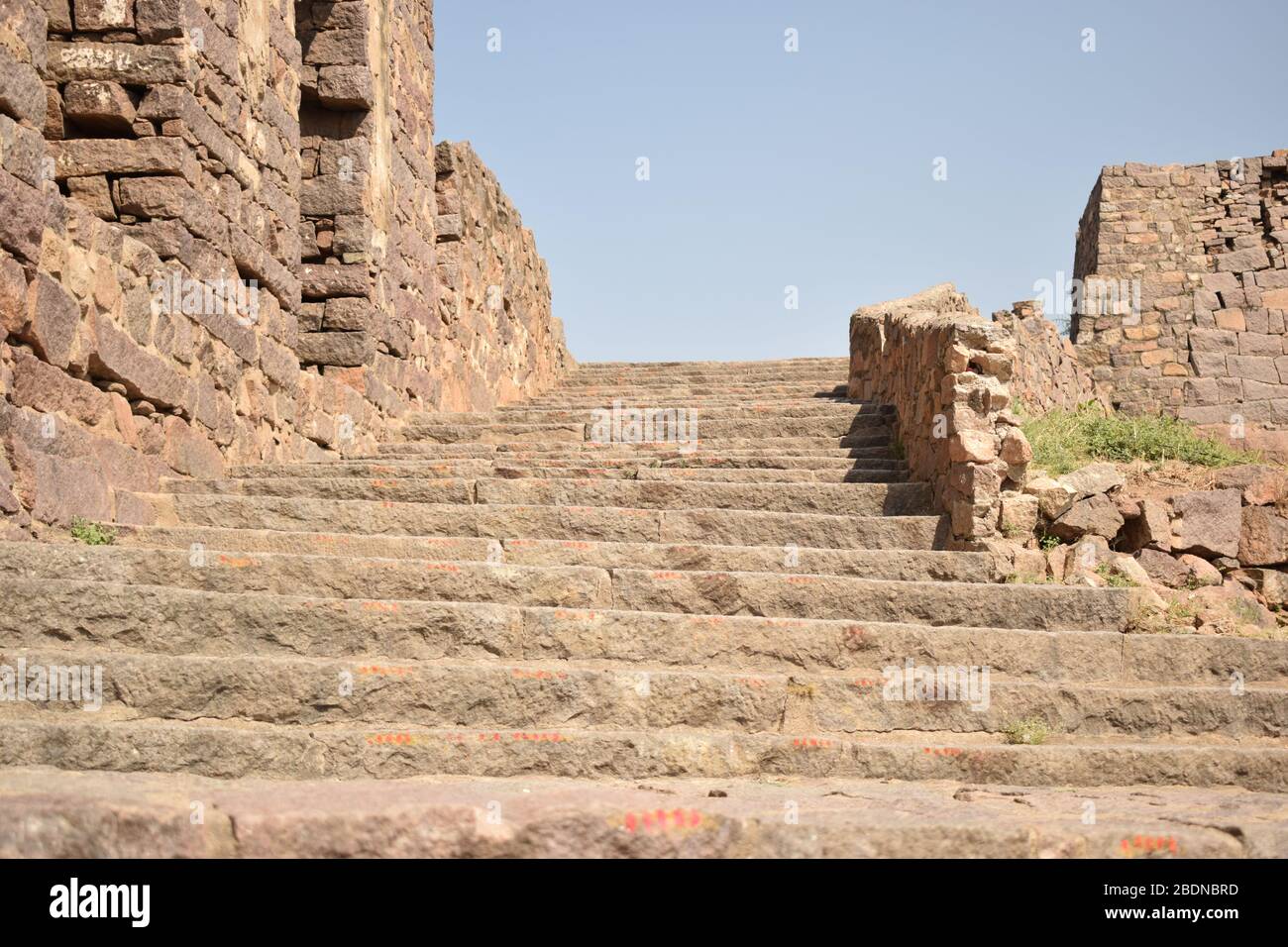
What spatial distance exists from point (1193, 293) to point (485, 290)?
8.86 m

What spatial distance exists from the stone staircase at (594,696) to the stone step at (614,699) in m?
0.01

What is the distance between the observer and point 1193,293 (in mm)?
16781

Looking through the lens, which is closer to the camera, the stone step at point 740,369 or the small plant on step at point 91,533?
the small plant on step at point 91,533

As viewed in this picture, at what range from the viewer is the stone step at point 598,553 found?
245 inches

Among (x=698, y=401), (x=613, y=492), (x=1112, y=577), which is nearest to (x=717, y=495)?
(x=613, y=492)

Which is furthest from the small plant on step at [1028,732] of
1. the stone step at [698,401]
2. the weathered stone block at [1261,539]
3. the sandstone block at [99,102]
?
the sandstone block at [99,102]

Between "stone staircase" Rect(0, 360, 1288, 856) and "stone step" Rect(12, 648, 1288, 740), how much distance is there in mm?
10

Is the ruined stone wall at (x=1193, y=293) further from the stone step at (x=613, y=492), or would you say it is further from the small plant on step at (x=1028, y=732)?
the small plant on step at (x=1028, y=732)

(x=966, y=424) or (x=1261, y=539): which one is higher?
(x=966, y=424)

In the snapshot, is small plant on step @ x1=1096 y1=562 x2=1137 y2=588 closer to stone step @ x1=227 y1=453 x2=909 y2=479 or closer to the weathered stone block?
the weathered stone block

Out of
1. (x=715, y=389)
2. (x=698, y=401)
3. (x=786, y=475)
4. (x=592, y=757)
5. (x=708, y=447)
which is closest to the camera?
(x=592, y=757)

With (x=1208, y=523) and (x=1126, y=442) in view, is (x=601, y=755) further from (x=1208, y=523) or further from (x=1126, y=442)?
(x=1126, y=442)
